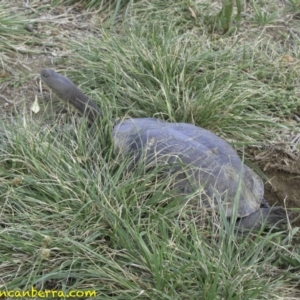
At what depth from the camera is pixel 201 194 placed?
3150 mm

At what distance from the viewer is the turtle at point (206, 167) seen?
3.17 m

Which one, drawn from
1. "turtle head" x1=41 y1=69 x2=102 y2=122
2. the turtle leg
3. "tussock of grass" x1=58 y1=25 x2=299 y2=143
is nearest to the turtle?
the turtle leg

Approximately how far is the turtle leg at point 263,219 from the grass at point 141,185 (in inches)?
2.5

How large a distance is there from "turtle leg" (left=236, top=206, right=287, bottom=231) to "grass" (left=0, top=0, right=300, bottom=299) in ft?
0.21

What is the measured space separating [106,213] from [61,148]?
61cm

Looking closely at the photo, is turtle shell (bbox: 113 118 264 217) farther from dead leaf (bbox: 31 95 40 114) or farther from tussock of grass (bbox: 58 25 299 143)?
dead leaf (bbox: 31 95 40 114)

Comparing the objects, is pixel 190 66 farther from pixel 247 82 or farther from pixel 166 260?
pixel 166 260

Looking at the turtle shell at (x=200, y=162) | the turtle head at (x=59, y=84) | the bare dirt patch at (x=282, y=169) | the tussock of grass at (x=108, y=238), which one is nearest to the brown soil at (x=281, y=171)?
the bare dirt patch at (x=282, y=169)

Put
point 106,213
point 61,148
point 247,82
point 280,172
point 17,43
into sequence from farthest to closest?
point 17,43, point 247,82, point 280,172, point 61,148, point 106,213

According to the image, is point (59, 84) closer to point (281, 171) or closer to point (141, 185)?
point (141, 185)

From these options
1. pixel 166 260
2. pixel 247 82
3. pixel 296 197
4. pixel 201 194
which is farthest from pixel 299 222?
pixel 247 82

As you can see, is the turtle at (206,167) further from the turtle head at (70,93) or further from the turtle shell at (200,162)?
the turtle head at (70,93)

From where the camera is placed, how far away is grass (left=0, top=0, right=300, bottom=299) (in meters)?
2.69

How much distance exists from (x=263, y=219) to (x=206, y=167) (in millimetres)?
392
